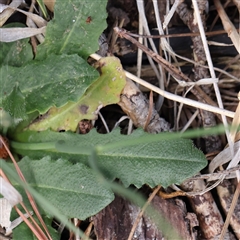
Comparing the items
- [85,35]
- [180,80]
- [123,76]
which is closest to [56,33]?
[85,35]

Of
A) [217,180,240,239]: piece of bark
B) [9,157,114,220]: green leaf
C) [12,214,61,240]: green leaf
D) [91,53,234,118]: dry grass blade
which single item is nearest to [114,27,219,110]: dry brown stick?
[91,53,234,118]: dry grass blade

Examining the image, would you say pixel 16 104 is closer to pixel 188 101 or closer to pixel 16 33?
pixel 16 33

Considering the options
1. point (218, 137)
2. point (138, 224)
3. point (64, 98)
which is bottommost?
point (138, 224)

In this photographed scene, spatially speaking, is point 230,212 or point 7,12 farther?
point 7,12

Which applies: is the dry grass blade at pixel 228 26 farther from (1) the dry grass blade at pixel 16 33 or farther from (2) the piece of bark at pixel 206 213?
(1) the dry grass blade at pixel 16 33

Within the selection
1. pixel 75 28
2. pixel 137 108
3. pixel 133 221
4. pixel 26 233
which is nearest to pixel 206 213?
pixel 133 221

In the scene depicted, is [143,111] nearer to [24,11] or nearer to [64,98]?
[64,98]

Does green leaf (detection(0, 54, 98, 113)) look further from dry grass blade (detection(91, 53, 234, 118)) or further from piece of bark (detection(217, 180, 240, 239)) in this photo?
piece of bark (detection(217, 180, 240, 239))
